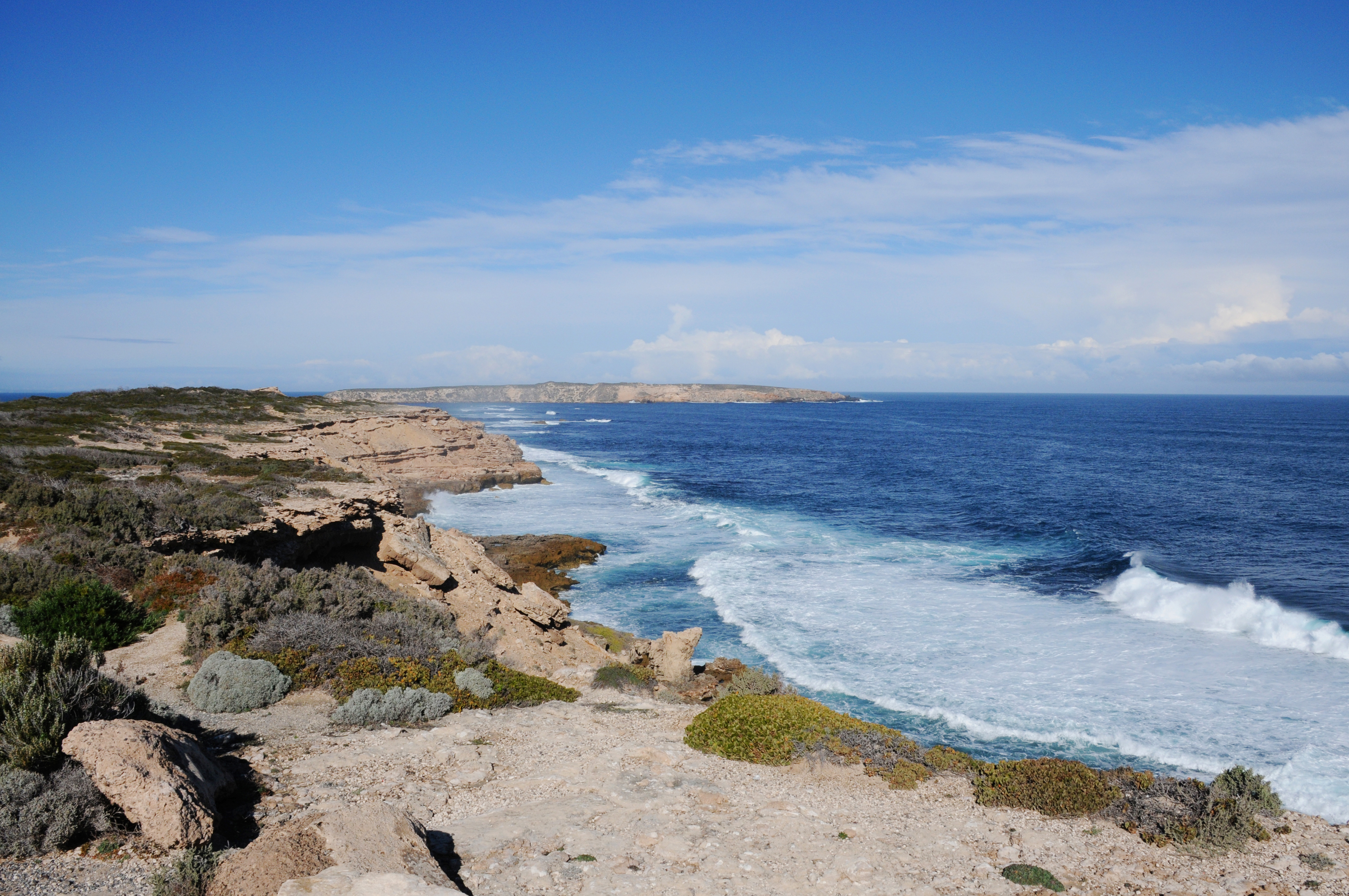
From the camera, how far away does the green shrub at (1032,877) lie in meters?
7.48

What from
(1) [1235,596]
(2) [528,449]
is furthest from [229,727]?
(2) [528,449]

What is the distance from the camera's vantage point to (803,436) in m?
97.9

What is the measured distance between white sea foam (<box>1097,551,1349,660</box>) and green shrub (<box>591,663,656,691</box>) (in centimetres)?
1863

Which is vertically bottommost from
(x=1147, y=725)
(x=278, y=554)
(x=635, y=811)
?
(x=1147, y=725)

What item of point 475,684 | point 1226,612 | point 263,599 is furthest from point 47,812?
point 1226,612

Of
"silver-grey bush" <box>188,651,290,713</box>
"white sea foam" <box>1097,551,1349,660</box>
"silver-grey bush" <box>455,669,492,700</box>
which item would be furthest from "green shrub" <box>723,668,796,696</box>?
"white sea foam" <box>1097,551,1349,660</box>

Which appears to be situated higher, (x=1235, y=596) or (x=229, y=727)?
(x=229, y=727)

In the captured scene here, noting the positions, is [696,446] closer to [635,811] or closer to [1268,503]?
[1268,503]

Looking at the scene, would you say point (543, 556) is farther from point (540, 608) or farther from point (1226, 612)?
point (1226, 612)

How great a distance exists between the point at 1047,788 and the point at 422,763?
822 centimetres

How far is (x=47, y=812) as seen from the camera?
630 centimetres

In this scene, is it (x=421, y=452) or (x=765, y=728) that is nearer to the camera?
(x=765, y=728)

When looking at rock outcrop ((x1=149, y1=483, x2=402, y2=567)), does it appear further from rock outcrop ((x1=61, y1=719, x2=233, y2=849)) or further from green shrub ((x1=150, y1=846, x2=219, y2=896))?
green shrub ((x1=150, y1=846, x2=219, y2=896))

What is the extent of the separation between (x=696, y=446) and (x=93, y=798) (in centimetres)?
8067
